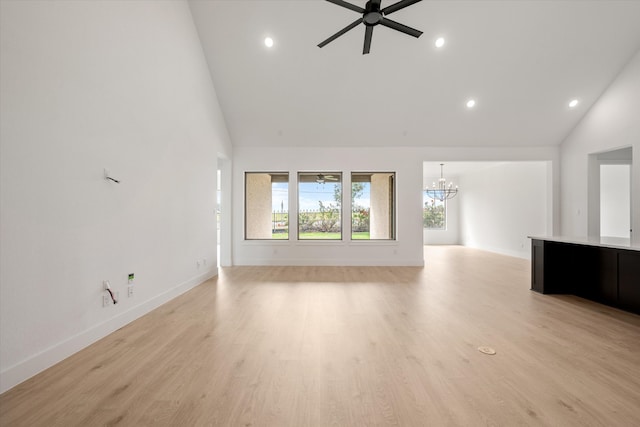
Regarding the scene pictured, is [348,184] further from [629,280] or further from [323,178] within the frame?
[629,280]

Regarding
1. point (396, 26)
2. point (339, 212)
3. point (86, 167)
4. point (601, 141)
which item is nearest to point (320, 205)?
point (339, 212)

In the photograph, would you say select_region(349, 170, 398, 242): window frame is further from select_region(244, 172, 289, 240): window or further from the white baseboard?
the white baseboard

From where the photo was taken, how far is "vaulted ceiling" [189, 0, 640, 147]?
4.48 m

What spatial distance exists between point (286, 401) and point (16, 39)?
3020 mm

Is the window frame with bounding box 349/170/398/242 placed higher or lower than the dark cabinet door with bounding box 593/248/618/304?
higher

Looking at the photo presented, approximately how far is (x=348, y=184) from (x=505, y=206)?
213 inches

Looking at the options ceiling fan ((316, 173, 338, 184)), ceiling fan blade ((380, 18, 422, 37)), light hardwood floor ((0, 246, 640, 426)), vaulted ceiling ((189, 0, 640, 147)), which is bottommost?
light hardwood floor ((0, 246, 640, 426))

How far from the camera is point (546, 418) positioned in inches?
66.9

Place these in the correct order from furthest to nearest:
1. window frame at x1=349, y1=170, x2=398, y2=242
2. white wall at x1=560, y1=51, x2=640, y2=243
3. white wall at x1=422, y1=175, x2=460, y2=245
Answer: white wall at x1=422, y1=175, x2=460, y2=245 → window frame at x1=349, y1=170, x2=398, y2=242 → white wall at x1=560, y1=51, x2=640, y2=243

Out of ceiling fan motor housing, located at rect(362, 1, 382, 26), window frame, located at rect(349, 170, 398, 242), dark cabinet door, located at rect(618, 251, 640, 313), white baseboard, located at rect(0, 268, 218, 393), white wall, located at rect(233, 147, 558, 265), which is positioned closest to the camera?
white baseboard, located at rect(0, 268, 218, 393)

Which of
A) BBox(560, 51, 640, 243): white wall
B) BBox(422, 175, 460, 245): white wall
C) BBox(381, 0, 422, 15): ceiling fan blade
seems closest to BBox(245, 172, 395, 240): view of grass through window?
BBox(560, 51, 640, 243): white wall

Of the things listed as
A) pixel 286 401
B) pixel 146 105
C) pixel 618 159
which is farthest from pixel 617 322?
pixel 146 105

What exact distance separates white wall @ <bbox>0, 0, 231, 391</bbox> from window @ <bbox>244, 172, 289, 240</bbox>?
97.0 inches

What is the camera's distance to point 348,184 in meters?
6.87
